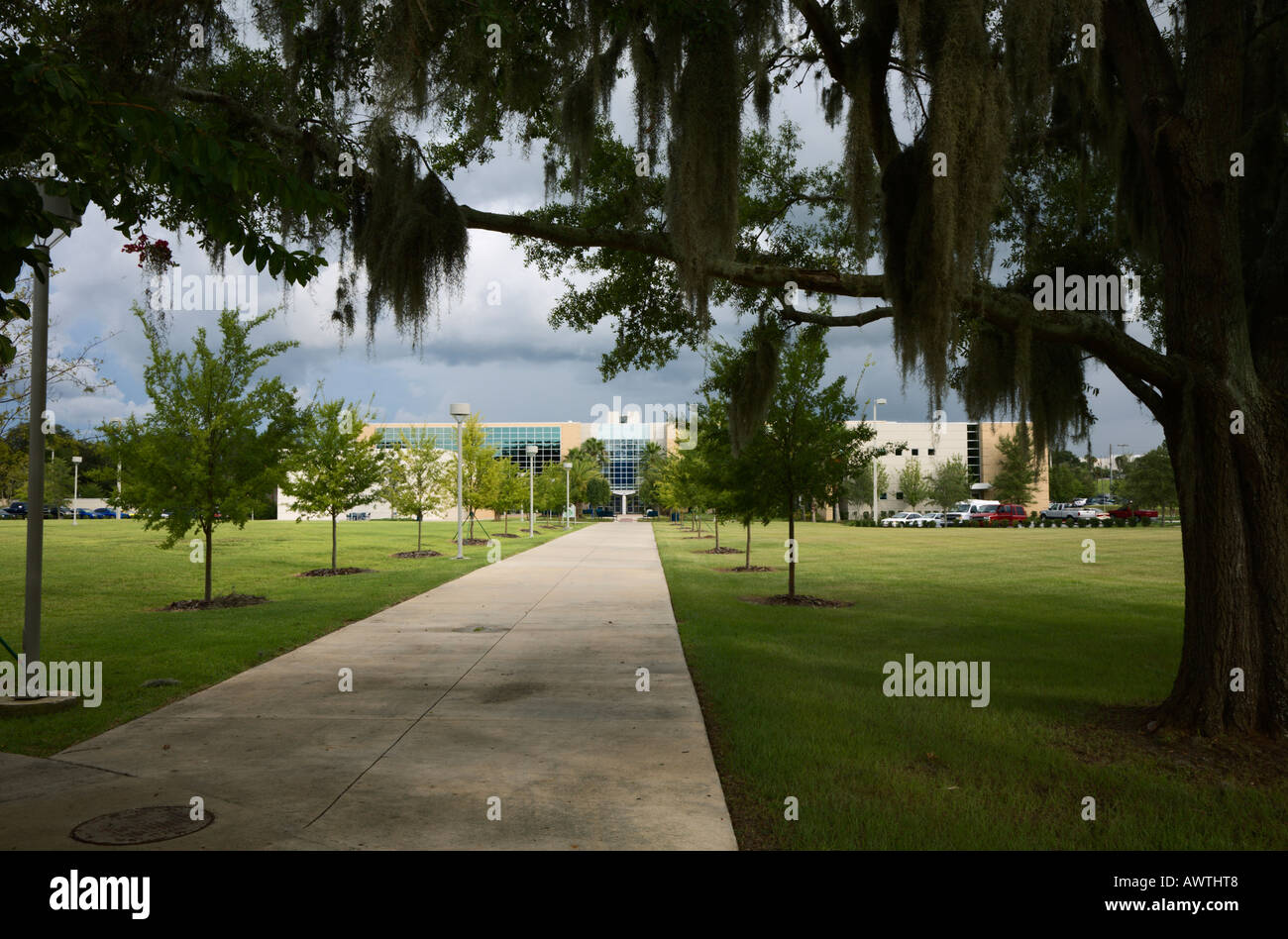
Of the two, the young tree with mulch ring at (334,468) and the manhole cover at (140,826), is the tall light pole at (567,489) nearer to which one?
the young tree with mulch ring at (334,468)

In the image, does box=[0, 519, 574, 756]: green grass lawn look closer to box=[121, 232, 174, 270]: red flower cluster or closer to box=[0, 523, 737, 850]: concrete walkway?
box=[0, 523, 737, 850]: concrete walkway

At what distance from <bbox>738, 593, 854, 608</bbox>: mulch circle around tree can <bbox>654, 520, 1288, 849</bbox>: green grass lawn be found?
2.22ft

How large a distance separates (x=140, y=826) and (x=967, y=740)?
16.2ft

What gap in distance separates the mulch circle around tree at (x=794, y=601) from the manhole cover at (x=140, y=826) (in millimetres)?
10868

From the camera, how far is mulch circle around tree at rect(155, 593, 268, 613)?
44.4 ft

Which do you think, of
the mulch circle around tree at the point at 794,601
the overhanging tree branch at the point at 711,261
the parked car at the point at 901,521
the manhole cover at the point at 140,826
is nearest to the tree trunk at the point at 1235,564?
the overhanging tree branch at the point at 711,261

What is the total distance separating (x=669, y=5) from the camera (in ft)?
17.0

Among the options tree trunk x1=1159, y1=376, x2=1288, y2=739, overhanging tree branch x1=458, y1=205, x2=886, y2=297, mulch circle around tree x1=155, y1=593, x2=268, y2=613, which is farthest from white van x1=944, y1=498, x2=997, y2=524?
overhanging tree branch x1=458, y1=205, x2=886, y2=297

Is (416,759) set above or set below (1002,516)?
above

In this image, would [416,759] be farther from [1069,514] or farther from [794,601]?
[1069,514]

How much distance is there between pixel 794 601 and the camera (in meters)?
14.4

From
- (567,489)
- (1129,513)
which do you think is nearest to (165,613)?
(567,489)
